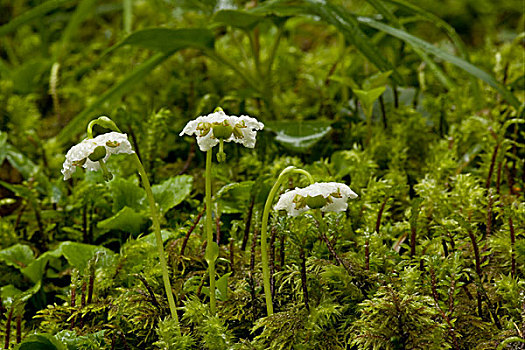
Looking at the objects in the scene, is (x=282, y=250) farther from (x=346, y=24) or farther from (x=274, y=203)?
(x=346, y=24)

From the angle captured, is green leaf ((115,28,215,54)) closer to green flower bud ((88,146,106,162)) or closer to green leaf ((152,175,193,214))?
green leaf ((152,175,193,214))

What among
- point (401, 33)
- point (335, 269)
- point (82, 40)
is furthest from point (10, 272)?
point (82, 40)

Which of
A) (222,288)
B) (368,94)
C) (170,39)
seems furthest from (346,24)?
(222,288)

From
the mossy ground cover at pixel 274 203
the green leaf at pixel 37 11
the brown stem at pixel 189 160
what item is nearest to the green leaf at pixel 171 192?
the mossy ground cover at pixel 274 203

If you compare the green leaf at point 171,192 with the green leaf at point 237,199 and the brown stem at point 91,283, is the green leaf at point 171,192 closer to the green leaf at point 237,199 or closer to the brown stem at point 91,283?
the green leaf at point 237,199

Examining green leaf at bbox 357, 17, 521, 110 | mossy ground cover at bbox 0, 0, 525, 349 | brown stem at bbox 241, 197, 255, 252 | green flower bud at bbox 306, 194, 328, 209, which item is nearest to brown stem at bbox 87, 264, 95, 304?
mossy ground cover at bbox 0, 0, 525, 349
